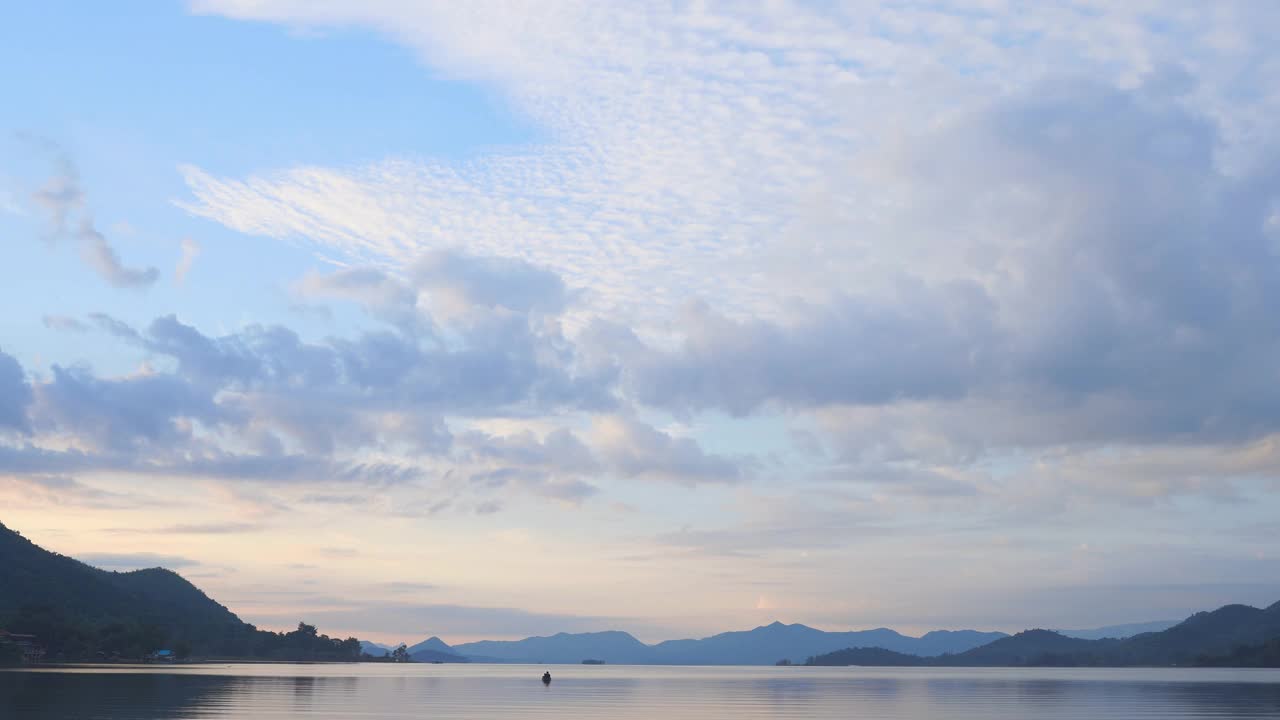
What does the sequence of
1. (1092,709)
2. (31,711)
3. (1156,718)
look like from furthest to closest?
(1092,709), (1156,718), (31,711)

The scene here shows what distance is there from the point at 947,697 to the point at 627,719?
2388 inches

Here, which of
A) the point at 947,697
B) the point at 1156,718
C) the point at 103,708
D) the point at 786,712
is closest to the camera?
the point at 103,708

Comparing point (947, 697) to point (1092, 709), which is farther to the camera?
point (947, 697)

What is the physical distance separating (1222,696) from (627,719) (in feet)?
282

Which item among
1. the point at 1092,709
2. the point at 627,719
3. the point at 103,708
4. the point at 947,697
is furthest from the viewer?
the point at 947,697

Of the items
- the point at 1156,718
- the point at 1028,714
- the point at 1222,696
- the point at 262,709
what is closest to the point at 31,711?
the point at 262,709

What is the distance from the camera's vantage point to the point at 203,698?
323 feet

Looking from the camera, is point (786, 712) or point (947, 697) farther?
point (947, 697)

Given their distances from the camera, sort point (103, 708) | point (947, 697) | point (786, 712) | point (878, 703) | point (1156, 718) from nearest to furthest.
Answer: point (103, 708), point (1156, 718), point (786, 712), point (878, 703), point (947, 697)

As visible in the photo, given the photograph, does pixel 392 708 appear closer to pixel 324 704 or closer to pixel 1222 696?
pixel 324 704

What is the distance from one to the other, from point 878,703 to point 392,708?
2004 inches

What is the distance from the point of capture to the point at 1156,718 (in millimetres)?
89188

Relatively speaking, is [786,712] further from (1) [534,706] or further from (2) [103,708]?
(2) [103,708]

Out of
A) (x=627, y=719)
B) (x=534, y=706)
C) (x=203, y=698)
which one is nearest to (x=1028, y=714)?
(x=627, y=719)
